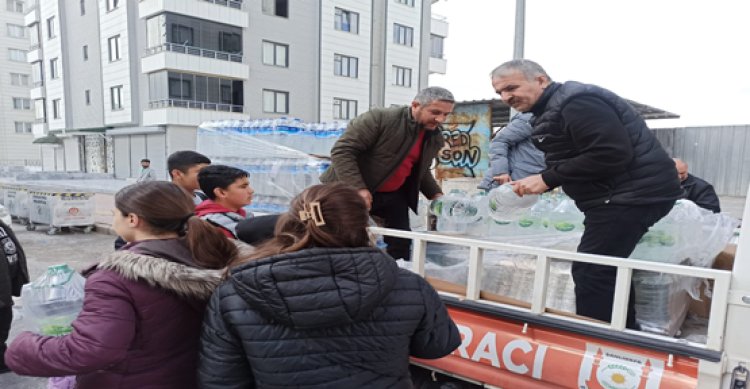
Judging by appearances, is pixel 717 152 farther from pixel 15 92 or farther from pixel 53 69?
pixel 15 92

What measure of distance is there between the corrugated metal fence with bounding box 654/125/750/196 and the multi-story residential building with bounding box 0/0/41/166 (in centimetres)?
5167

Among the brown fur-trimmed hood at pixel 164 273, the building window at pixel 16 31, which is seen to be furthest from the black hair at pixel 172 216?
the building window at pixel 16 31

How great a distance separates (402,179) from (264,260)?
241cm

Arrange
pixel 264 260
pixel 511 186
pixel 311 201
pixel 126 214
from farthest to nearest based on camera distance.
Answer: pixel 511 186 → pixel 126 214 → pixel 311 201 → pixel 264 260

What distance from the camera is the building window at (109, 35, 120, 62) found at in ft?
82.8

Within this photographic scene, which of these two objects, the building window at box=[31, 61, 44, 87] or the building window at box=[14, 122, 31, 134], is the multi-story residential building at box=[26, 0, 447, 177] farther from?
the building window at box=[14, 122, 31, 134]

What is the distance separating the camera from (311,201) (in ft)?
4.88

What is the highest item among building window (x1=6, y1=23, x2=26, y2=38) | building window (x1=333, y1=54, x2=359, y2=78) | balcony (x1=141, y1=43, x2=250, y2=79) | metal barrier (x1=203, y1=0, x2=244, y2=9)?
building window (x1=6, y1=23, x2=26, y2=38)

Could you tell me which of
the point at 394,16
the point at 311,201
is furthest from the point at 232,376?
the point at 394,16

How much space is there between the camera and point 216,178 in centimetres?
285

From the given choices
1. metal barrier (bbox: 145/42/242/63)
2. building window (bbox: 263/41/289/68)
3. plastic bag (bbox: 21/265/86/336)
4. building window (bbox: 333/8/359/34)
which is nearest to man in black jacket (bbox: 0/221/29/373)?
plastic bag (bbox: 21/265/86/336)

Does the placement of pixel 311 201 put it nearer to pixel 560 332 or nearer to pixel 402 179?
pixel 560 332

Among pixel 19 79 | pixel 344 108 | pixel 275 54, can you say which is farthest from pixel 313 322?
pixel 19 79

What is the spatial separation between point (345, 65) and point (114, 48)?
1271cm
